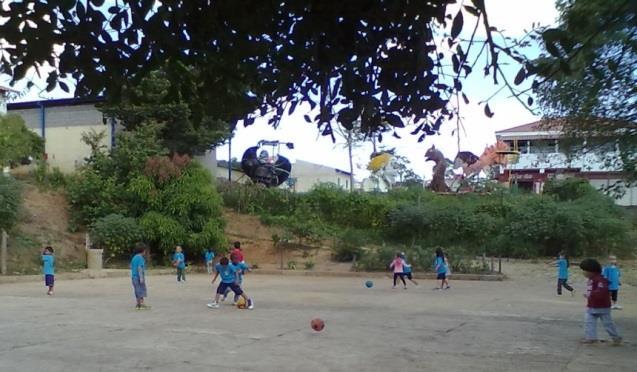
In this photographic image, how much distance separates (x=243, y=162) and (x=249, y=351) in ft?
115

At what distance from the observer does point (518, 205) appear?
36.1 m

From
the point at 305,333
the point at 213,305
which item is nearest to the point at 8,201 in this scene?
the point at 213,305

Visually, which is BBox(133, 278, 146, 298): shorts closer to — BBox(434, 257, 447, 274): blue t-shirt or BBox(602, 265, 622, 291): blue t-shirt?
BBox(602, 265, 622, 291): blue t-shirt

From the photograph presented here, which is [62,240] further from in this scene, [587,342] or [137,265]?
[587,342]

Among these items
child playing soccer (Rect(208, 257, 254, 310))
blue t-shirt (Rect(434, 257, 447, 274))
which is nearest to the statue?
blue t-shirt (Rect(434, 257, 447, 274))

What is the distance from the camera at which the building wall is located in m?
38.0

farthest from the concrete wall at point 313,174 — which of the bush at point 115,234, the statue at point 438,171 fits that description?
the bush at point 115,234

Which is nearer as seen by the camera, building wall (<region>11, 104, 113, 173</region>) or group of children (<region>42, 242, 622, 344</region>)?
group of children (<region>42, 242, 622, 344</region>)

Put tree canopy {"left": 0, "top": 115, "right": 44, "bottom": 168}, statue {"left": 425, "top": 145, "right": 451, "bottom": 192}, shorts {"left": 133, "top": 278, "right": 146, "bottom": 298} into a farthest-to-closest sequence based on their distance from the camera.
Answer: statue {"left": 425, "top": 145, "right": 451, "bottom": 192} → tree canopy {"left": 0, "top": 115, "right": 44, "bottom": 168} → shorts {"left": 133, "top": 278, "right": 146, "bottom": 298}

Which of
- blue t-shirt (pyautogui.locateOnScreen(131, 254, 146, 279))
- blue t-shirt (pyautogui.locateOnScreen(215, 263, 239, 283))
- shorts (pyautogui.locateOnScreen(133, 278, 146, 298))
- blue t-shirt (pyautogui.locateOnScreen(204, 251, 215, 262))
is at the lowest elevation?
blue t-shirt (pyautogui.locateOnScreen(204, 251, 215, 262))

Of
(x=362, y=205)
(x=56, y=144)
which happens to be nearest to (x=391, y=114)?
(x=362, y=205)

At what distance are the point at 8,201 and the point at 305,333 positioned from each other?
17.8 meters

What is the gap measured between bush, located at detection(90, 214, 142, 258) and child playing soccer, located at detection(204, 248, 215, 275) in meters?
3.03

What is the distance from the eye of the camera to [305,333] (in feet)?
36.9
